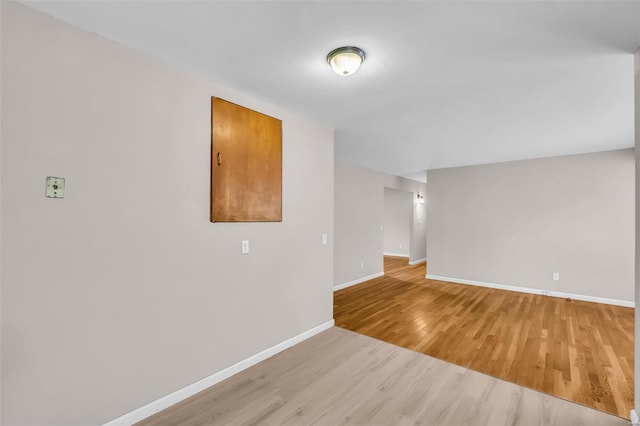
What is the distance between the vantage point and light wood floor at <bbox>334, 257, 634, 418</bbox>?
232 centimetres

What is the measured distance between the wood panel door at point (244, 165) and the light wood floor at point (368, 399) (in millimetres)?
1358

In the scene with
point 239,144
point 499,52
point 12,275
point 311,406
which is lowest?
point 311,406

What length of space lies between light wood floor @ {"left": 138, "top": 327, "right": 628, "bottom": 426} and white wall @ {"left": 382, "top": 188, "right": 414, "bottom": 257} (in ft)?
23.9

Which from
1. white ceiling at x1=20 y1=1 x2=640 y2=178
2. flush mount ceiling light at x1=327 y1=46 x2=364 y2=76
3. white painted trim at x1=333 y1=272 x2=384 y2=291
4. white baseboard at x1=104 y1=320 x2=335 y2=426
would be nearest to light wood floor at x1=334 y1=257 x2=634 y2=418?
white painted trim at x1=333 y1=272 x2=384 y2=291

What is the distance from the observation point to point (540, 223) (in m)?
4.96

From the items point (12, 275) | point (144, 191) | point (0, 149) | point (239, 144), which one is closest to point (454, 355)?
point (239, 144)

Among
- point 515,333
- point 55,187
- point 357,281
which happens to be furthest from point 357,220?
point 55,187

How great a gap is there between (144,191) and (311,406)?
192cm

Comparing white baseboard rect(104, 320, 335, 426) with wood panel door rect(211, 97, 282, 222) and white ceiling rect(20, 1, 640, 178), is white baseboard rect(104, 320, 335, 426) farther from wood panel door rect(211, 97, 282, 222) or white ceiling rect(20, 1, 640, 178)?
white ceiling rect(20, 1, 640, 178)

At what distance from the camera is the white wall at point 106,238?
1.44m

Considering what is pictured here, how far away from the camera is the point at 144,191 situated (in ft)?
6.17

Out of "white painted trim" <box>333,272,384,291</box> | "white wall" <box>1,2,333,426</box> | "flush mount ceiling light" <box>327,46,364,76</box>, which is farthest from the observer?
"white painted trim" <box>333,272,384,291</box>

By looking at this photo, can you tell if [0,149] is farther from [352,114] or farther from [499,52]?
[499,52]

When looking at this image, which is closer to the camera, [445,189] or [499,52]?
[499,52]
